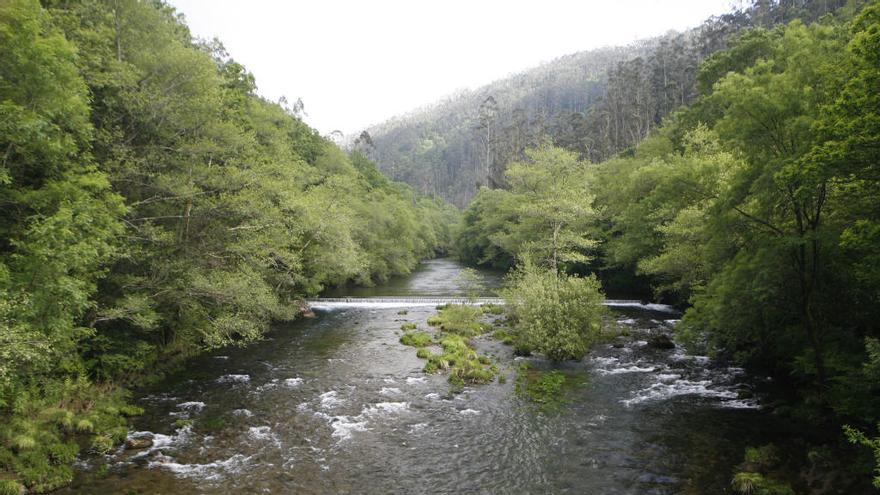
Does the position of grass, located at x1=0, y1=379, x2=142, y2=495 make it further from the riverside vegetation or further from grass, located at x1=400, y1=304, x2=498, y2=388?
grass, located at x1=400, y1=304, x2=498, y2=388

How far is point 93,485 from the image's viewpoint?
39.5 ft

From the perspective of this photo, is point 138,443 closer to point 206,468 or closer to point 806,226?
point 206,468

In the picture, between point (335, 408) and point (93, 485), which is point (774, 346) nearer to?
point (335, 408)

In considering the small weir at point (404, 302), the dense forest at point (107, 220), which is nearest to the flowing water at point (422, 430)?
the dense forest at point (107, 220)

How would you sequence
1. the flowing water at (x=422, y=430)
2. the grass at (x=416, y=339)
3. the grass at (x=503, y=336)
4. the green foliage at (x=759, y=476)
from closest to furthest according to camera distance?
the green foliage at (x=759, y=476), the flowing water at (x=422, y=430), the grass at (x=416, y=339), the grass at (x=503, y=336)

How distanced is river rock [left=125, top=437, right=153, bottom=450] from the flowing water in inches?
9.3

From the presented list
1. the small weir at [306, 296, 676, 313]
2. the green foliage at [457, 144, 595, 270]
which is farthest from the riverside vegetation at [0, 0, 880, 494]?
the green foliage at [457, 144, 595, 270]

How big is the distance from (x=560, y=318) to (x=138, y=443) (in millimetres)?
19302

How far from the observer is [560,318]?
A: 2477 cm

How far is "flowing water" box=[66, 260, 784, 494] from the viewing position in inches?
502

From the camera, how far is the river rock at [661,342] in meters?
25.7

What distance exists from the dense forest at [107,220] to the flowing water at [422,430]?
6.61 ft

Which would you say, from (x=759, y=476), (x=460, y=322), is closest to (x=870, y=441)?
(x=759, y=476)

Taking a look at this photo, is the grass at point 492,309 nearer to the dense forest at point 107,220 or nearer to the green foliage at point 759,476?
the dense forest at point 107,220
